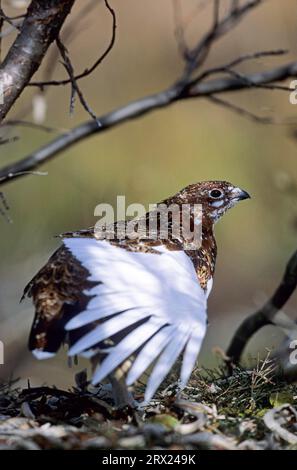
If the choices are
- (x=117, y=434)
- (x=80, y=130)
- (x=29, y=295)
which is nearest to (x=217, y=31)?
(x=80, y=130)

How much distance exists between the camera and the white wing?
2.82 metres

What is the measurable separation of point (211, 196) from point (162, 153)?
4185 mm

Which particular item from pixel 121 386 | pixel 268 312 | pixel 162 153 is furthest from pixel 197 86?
pixel 162 153

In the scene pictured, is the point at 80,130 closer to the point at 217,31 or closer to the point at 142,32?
the point at 217,31

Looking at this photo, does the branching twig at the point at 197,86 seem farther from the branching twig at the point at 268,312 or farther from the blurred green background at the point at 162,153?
the blurred green background at the point at 162,153

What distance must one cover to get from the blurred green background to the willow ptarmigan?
256 cm

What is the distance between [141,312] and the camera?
2.95 metres

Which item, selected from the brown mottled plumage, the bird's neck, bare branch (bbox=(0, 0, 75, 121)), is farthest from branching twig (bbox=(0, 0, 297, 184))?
the bird's neck

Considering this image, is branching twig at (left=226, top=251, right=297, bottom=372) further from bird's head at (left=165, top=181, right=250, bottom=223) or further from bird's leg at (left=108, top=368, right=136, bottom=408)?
bird's leg at (left=108, top=368, right=136, bottom=408)

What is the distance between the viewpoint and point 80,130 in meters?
3.80

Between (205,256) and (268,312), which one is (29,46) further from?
(268,312)

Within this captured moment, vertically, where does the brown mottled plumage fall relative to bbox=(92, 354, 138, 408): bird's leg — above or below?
above

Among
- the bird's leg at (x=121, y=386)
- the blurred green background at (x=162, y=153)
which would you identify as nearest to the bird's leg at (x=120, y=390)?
the bird's leg at (x=121, y=386)
